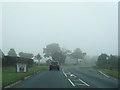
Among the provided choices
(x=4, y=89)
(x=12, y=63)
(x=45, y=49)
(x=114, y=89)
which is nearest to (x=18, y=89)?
(x=4, y=89)

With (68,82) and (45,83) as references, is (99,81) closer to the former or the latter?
(68,82)

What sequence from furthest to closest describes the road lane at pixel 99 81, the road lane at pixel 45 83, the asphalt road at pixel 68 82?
the road lane at pixel 99 81
the asphalt road at pixel 68 82
the road lane at pixel 45 83

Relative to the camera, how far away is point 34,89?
17.0 meters

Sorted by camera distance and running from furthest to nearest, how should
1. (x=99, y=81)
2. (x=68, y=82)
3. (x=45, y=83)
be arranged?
(x=99, y=81) < (x=68, y=82) < (x=45, y=83)

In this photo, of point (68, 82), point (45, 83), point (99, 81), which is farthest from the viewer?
point (99, 81)

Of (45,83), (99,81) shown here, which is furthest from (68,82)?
(99,81)

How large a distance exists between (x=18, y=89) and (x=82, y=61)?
16808 cm

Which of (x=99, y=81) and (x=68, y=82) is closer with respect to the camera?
(x=68, y=82)

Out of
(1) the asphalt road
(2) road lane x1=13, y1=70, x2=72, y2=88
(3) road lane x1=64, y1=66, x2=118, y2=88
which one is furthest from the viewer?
(3) road lane x1=64, y1=66, x2=118, y2=88

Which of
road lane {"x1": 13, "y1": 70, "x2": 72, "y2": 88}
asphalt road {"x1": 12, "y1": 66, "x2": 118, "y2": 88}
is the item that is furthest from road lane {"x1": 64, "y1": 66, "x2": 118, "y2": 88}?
road lane {"x1": 13, "y1": 70, "x2": 72, "y2": 88}

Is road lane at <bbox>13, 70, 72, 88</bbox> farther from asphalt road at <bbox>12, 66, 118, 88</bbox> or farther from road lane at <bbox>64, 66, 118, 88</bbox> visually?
road lane at <bbox>64, 66, 118, 88</bbox>

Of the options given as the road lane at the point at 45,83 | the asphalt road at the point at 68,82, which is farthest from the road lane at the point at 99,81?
the road lane at the point at 45,83

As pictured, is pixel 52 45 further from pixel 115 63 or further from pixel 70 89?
pixel 70 89

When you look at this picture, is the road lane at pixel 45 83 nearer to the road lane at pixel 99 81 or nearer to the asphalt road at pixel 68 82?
the asphalt road at pixel 68 82
